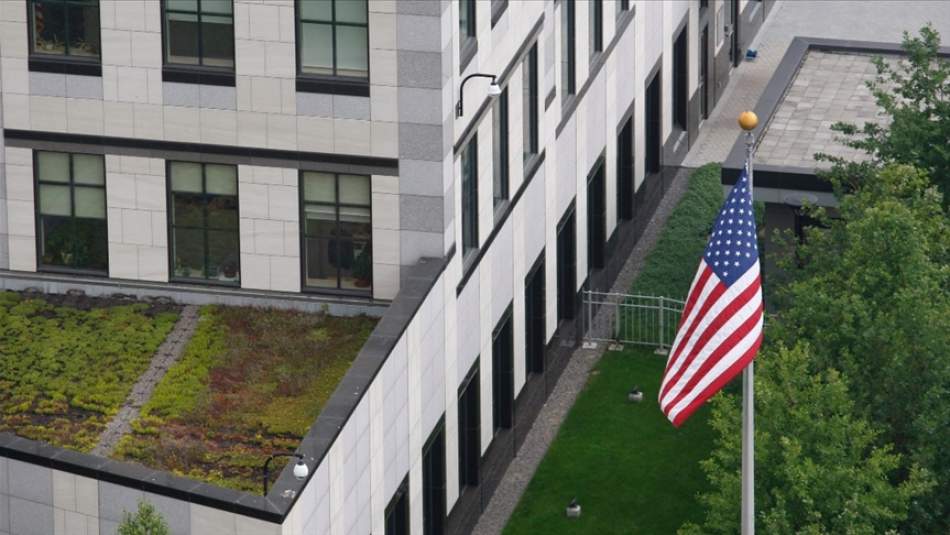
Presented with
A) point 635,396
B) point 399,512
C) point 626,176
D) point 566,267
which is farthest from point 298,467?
point 626,176

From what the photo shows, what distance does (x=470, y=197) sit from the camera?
61531 mm

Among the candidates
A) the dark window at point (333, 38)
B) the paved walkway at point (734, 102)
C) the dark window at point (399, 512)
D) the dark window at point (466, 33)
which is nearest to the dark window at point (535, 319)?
the paved walkway at point (734, 102)

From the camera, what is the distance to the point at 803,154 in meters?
76.2

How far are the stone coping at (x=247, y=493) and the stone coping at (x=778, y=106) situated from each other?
68.6ft

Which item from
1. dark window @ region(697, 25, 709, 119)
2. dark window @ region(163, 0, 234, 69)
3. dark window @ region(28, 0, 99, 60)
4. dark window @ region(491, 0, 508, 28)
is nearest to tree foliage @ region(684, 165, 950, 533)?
dark window @ region(491, 0, 508, 28)

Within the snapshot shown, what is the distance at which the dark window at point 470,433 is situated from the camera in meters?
63.2

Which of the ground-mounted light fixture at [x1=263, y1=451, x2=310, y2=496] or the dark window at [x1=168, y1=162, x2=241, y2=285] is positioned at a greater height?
the dark window at [x1=168, y1=162, x2=241, y2=285]

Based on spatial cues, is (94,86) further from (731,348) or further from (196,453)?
(731,348)

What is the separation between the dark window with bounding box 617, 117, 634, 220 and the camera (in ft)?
262

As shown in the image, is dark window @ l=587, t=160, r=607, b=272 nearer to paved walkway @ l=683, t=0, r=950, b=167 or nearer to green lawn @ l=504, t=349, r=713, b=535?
green lawn @ l=504, t=349, r=713, b=535

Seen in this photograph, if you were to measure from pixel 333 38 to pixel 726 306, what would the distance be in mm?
14695

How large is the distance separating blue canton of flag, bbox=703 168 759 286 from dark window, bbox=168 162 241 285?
16.3 metres

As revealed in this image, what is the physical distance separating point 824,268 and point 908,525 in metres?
8.44

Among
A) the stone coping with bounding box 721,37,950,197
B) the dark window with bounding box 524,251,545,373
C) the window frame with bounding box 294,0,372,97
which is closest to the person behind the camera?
the window frame with bounding box 294,0,372,97
